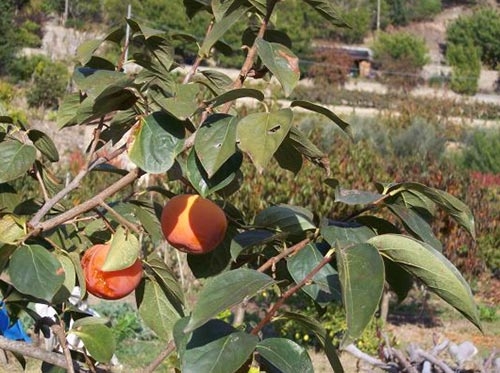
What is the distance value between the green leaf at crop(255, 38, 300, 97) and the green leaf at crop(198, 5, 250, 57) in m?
0.03

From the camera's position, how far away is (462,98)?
83.5 ft

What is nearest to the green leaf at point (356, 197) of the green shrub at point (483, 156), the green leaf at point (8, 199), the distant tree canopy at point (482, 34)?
the green leaf at point (8, 199)

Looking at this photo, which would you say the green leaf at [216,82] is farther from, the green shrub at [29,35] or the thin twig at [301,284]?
the green shrub at [29,35]

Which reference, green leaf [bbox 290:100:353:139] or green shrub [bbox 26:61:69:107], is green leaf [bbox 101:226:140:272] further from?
green shrub [bbox 26:61:69:107]

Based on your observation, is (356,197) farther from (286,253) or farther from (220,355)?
(220,355)

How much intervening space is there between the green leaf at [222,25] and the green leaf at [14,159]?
0.22m

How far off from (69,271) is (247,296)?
0.28 m

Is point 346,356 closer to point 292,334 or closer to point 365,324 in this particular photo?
point 292,334

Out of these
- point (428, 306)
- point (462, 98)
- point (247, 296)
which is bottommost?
point (462, 98)

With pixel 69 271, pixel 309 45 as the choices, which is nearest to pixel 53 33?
pixel 309 45

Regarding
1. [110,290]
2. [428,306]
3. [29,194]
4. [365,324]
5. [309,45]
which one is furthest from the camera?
[309,45]

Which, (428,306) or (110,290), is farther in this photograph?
(428,306)

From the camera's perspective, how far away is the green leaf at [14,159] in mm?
904

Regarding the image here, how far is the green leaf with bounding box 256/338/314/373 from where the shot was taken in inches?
29.1
